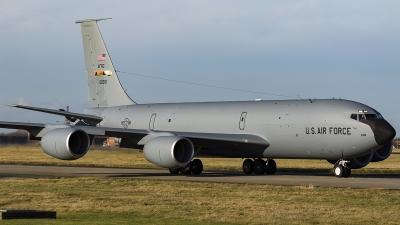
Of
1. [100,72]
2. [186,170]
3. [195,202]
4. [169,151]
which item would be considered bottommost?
[195,202]

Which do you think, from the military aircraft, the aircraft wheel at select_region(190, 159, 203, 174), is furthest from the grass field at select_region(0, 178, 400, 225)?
the aircraft wheel at select_region(190, 159, 203, 174)

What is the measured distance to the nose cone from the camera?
28.5 meters

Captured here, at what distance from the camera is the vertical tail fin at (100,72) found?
3988 cm

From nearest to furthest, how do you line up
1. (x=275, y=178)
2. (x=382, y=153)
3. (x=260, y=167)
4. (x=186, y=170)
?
1. (x=275, y=178)
2. (x=186, y=170)
3. (x=260, y=167)
4. (x=382, y=153)

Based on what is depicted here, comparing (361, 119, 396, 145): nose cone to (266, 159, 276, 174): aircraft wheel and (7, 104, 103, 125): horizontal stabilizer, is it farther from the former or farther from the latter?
(7, 104, 103, 125): horizontal stabilizer

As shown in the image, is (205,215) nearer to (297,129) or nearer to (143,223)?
(143,223)

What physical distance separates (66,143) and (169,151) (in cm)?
429

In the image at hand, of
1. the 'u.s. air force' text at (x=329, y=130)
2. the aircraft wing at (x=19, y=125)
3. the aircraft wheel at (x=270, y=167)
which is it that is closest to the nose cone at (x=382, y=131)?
the 'u.s. air force' text at (x=329, y=130)

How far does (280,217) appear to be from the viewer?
15242 mm

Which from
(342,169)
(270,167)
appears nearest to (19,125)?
(270,167)

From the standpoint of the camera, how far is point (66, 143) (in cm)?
2856

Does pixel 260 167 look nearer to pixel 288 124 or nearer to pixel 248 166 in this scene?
pixel 248 166

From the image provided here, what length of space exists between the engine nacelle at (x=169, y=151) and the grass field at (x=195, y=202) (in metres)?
3.06

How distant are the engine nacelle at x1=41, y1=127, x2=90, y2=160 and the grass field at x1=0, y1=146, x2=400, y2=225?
283 centimetres
